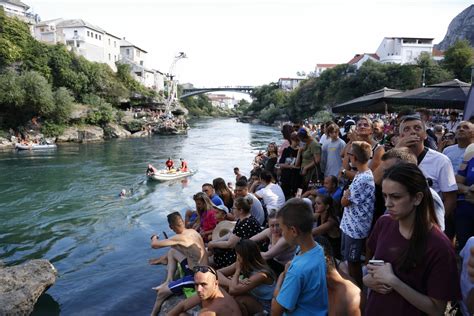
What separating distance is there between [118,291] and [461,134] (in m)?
7.37

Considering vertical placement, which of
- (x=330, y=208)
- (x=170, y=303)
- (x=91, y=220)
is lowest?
(x=91, y=220)

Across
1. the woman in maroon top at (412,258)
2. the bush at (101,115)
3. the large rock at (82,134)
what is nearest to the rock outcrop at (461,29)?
the bush at (101,115)

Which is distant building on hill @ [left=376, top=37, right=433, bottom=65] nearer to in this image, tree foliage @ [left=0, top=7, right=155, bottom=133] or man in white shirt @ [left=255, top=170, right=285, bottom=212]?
tree foliage @ [left=0, top=7, right=155, bottom=133]

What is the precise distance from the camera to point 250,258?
404 cm

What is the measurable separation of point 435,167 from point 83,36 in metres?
64.9

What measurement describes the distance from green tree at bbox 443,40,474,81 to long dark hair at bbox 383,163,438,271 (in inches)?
1932

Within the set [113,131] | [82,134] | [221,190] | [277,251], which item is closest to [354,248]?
[277,251]

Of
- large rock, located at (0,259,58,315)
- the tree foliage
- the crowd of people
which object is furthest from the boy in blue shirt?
the tree foliage

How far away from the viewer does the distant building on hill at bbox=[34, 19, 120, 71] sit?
185 feet

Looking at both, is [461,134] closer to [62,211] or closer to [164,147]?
[62,211]

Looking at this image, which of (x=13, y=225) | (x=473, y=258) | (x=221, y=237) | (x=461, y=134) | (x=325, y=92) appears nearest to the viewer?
(x=473, y=258)

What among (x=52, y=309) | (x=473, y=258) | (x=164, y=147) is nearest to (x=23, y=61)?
(x=164, y=147)

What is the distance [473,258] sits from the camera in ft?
7.59

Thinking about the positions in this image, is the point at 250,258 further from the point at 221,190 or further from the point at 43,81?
the point at 43,81
